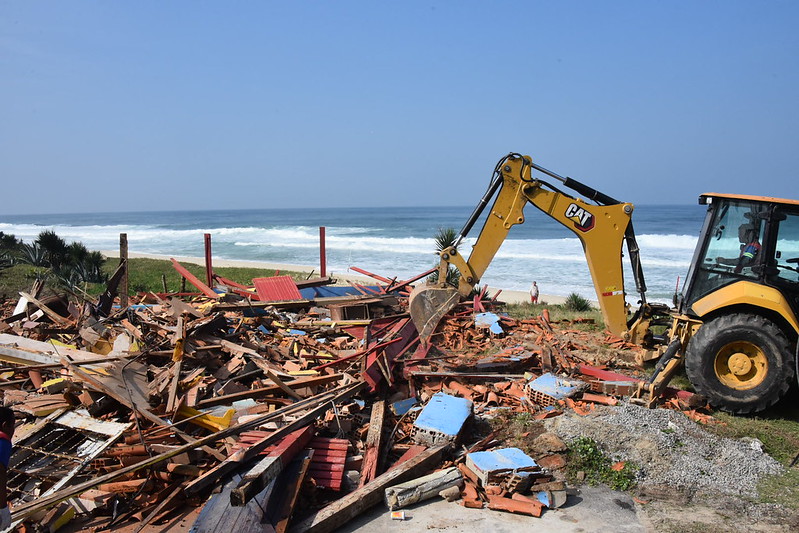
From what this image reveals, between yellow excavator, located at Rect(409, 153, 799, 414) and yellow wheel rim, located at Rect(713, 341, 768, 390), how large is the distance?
11 mm

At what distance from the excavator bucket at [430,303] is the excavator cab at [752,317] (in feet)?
10.5

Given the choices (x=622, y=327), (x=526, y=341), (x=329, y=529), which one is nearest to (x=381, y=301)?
(x=526, y=341)

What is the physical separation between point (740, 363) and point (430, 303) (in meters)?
4.06

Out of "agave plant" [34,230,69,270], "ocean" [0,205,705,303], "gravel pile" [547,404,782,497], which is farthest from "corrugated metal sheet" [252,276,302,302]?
"agave plant" [34,230,69,270]

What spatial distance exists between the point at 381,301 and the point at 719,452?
6.94 meters

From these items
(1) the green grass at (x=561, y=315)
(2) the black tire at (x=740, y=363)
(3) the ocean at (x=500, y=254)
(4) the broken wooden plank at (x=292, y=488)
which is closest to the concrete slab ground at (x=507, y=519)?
(4) the broken wooden plank at (x=292, y=488)

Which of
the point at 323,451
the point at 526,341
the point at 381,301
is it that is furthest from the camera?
the point at 381,301

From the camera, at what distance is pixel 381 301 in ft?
37.2

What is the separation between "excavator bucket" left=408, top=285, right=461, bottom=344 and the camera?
771cm

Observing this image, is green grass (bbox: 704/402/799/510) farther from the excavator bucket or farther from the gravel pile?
the excavator bucket

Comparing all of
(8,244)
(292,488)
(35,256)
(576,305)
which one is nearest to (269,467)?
(292,488)

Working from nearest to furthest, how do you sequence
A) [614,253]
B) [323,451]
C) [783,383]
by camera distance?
[323,451] < [783,383] < [614,253]

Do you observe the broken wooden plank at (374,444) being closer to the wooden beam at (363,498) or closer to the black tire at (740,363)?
the wooden beam at (363,498)

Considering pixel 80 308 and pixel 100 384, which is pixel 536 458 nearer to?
pixel 100 384
